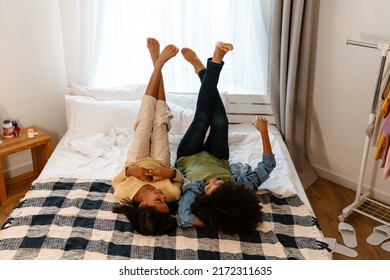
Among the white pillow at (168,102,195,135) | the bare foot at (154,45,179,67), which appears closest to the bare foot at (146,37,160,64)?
the bare foot at (154,45,179,67)

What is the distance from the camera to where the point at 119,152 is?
2.41 meters

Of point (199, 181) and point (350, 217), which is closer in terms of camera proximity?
point (199, 181)

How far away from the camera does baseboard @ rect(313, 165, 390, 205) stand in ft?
8.73

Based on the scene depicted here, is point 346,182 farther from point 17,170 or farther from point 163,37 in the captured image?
point 17,170

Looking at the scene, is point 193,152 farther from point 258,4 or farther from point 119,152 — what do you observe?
point 258,4

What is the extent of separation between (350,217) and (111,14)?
7.02 feet

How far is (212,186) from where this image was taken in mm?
1813

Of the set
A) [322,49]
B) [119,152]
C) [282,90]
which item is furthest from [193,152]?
[322,49]

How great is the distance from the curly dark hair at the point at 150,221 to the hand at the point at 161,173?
9.8 inches

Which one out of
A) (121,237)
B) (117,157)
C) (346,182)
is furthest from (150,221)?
(346,182)

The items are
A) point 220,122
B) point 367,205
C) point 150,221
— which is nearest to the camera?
point 150,221

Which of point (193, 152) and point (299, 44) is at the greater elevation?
point (299, 44)

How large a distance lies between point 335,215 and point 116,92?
1.70 metres
